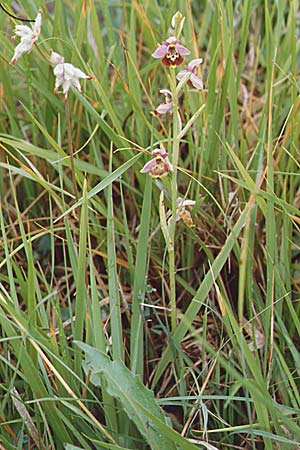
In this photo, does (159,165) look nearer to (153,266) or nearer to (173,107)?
(173,107)

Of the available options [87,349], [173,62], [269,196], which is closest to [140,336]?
[87,349]

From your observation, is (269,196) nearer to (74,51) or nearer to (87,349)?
(87,349)

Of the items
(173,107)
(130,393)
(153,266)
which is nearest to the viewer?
(130,393)

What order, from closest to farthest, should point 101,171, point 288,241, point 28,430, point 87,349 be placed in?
point 87,349 → point 28,430 → point 288,241 → point 101,171

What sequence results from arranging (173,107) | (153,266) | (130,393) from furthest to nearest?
(153,266) → (173,107) → (130,393)

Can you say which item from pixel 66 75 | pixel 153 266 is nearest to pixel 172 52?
pixel 66 75

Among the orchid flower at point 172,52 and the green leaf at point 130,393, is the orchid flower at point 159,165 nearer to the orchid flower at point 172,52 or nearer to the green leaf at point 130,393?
the orchid flower at point 172,52
